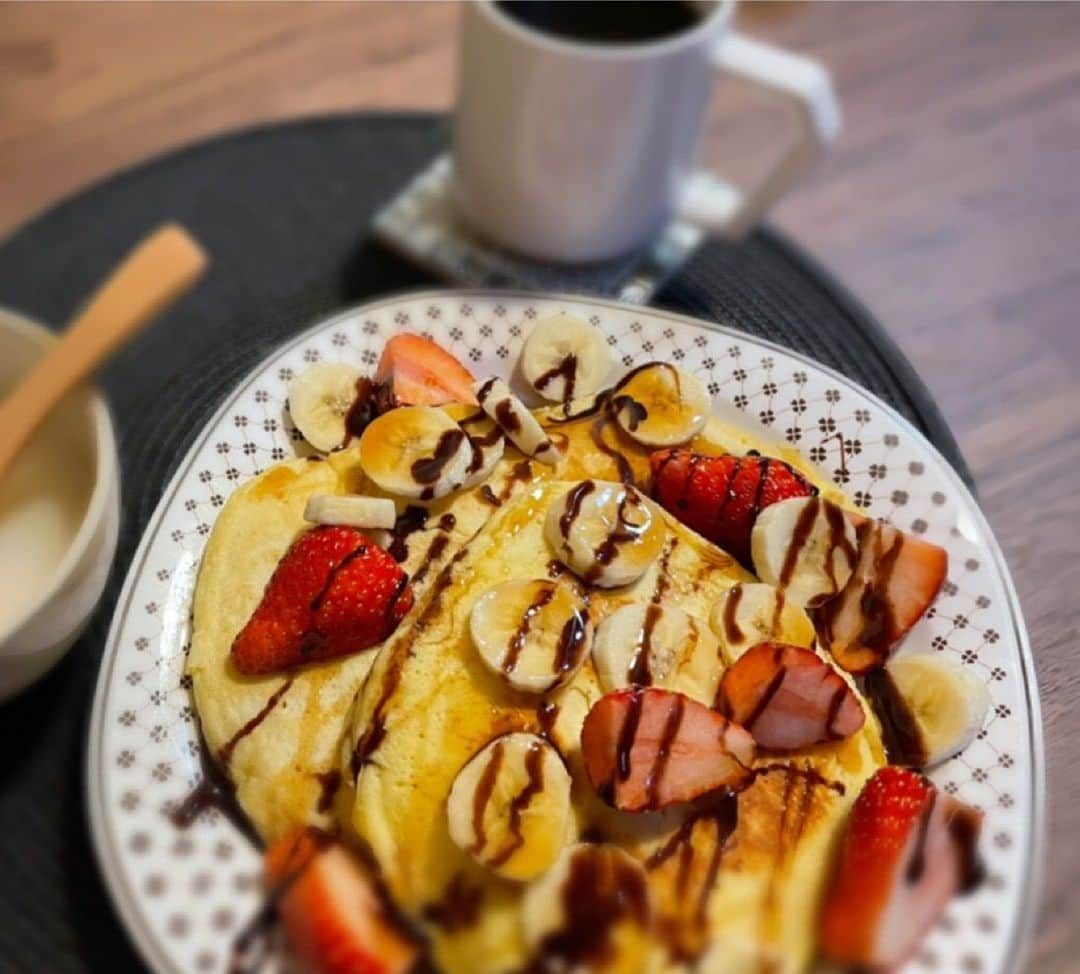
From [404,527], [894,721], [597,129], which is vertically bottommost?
[894,721]

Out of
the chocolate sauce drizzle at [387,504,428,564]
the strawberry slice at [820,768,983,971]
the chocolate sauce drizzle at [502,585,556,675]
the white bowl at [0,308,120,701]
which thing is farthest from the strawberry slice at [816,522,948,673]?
the white bowl at [0,308,120,701]

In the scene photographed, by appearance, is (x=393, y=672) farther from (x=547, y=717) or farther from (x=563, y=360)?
(x=563, y=360)

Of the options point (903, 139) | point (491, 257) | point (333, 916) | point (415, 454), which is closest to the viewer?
point (333, 916)

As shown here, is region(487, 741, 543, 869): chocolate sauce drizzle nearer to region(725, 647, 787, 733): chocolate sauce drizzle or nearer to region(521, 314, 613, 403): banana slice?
region(725, 647, 787, 733): chocolate sauce drizzle

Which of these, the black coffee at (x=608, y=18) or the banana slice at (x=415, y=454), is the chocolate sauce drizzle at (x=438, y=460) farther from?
the black coffee at (x=608, y=18)

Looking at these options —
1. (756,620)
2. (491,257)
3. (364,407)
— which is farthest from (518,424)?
(491,257)

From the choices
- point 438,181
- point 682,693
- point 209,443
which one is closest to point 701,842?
point 682,693
